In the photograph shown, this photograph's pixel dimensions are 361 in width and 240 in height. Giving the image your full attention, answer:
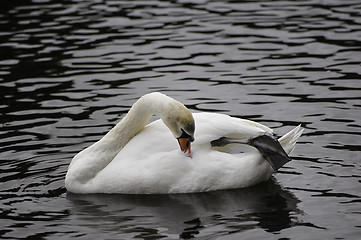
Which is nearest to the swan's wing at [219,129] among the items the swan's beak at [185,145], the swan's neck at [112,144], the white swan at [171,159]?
the white swan at [171,159]

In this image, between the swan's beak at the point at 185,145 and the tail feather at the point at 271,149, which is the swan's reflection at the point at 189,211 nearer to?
the tail feather at the point at 271,149

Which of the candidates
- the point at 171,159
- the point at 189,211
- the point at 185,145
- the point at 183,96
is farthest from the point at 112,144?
the point at 183,96

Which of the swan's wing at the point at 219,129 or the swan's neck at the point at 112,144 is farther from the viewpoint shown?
the swan's neck at the point at 112,144

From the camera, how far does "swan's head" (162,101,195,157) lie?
832 cm

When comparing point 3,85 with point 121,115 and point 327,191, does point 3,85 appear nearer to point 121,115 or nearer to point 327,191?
point 121,115

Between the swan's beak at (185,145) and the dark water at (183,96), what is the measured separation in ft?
1.58

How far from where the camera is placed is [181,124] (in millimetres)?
8336

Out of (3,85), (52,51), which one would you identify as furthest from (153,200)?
(52,51)

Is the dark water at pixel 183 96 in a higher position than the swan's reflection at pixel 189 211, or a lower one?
higher

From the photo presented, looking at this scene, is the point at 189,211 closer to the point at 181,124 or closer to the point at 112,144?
the point at 181,124

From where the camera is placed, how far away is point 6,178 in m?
9.16

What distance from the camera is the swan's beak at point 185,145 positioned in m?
8.42

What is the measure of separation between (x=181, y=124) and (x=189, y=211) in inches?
35.4

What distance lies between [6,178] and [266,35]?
7345mm
